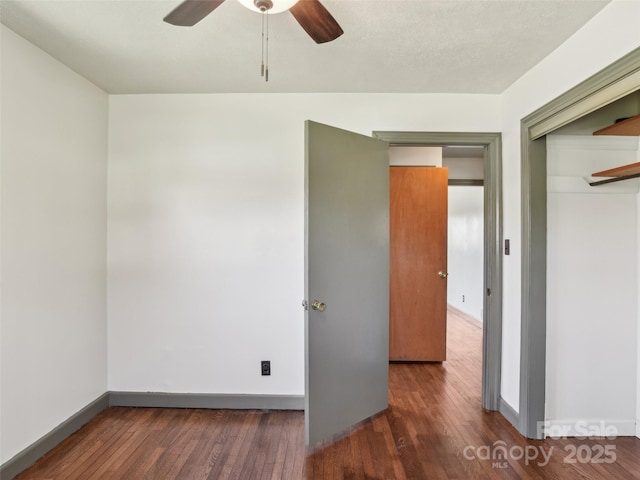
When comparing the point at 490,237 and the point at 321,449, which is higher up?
the point at 490,237

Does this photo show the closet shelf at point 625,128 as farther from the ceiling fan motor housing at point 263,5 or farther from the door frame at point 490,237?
the ceiling fan motor housing at point 263,5

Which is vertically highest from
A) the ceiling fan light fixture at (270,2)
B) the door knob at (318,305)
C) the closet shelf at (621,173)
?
the ceiling fan light fixture at (270,2)

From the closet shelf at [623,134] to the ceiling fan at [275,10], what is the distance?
1666mm

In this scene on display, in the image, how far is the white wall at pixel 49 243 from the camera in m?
1.67

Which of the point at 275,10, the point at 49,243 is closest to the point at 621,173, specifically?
the point at 275,10

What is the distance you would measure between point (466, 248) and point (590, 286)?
11.8ft

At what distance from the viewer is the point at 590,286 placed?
201cm

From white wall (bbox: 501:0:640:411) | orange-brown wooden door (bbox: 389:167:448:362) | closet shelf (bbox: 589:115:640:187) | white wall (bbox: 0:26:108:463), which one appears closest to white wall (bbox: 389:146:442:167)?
orange-brown wooden door (bbox: 389:167:448:362)

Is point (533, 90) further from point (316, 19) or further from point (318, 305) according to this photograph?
point (318, 305)

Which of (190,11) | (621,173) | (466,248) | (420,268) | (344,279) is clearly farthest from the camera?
(466,248)

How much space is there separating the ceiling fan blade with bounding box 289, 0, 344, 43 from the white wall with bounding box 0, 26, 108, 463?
162cm

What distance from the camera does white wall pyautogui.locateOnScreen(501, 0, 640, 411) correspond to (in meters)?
1.42

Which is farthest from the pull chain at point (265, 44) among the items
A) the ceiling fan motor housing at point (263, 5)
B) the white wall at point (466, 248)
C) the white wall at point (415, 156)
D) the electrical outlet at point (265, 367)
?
the white wall at point (466, 248)

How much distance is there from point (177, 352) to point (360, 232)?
65.6 inches
